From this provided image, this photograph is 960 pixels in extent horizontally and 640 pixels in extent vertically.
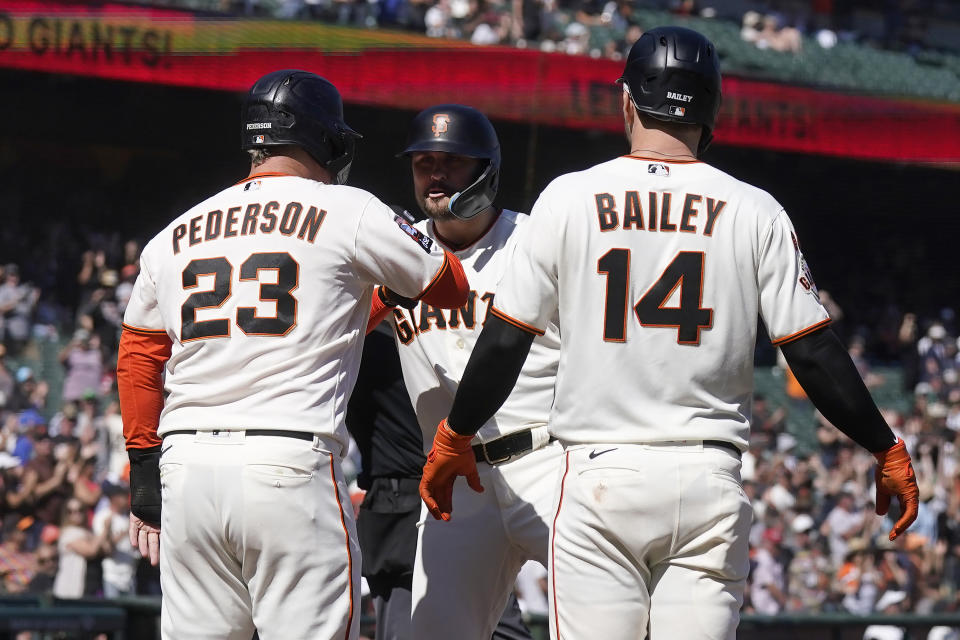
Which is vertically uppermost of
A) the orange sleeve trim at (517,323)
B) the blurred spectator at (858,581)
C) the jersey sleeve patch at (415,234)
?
the jersey sleeve patch at (415,234)

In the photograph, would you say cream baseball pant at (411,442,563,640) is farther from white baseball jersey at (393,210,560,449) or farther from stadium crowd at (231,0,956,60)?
stadium crowd at (231,0,956,60)

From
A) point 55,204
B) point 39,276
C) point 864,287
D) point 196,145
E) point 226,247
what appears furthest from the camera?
point 864,287

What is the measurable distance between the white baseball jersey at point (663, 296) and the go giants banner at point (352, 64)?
12664mm

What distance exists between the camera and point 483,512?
4.18m

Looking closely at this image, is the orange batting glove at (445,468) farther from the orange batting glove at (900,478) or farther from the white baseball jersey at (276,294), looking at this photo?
the orange batting glove at (900,478)

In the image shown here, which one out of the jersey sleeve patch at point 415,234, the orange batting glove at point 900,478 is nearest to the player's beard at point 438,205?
the jersey sleeve patch at point 415,234

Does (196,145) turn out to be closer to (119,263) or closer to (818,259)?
(119,263)

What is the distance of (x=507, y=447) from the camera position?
13.8 ft

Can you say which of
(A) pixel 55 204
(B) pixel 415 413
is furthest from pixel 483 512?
(A) pixel 55 204

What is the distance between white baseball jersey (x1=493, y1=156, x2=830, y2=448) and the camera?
125 inches

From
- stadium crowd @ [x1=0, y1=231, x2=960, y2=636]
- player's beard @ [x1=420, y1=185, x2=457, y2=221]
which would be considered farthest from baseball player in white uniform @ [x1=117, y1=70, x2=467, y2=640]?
stadium crowd @ [x1=0, y1=231, x2=960, y2=636]

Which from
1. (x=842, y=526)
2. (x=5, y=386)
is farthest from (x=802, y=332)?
(x=5, y=386)

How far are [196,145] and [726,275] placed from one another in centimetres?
1473

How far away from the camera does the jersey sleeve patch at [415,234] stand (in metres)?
3.48
